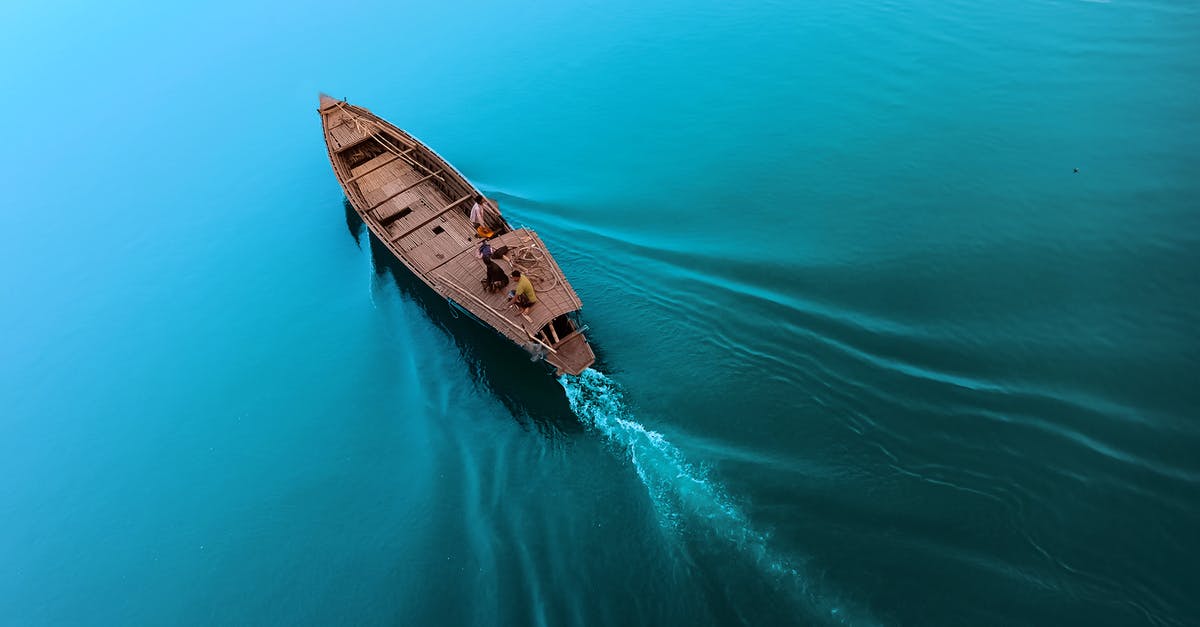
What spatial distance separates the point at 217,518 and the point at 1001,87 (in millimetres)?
43988

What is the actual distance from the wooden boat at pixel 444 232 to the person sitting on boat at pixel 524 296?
24 centimetres

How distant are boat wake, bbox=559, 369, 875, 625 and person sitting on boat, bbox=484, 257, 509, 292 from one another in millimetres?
4664

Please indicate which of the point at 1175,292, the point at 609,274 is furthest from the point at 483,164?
the point at 1175,292

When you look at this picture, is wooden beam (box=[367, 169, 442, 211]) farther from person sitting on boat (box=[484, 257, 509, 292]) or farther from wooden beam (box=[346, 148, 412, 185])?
person sitting on boat (box=[484, 257, 509, 292])

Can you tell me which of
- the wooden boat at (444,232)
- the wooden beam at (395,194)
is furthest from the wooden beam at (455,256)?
the wooden beam at (395,194)

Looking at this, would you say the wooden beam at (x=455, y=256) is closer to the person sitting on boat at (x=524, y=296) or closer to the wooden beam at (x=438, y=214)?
the wooden beam at (x=438, y=214)

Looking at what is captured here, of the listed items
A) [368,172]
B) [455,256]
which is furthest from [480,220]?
[368,172]

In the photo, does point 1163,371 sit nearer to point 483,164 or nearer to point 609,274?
point 609,274

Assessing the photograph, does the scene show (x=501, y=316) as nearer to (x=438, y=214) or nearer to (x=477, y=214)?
(x=477, y=214)

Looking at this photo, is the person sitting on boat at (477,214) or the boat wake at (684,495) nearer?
the boat wake at (684,495)

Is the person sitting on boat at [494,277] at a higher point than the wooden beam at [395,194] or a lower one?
lower

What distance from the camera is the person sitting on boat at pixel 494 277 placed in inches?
939

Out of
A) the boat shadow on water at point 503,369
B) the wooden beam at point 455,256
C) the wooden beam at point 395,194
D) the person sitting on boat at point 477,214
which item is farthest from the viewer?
the wooden beam at point 395,194

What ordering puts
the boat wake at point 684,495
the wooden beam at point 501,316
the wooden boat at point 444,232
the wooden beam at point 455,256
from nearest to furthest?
1. the boat wake at point 684,495
2. the wooden beam at point 501,316
3. the wooden boat at point 444,232
4. the wooden beam at point 455,256
